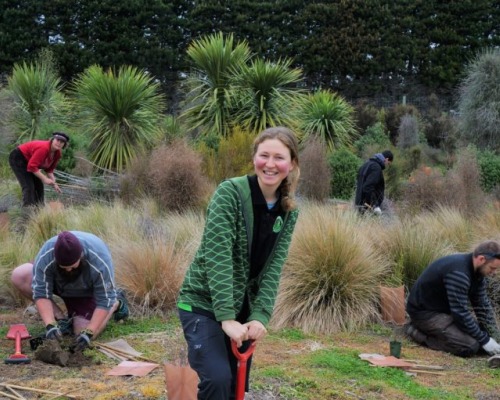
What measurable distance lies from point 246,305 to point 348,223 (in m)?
3.77

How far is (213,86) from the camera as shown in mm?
14195

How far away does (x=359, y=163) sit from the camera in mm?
A: 12805

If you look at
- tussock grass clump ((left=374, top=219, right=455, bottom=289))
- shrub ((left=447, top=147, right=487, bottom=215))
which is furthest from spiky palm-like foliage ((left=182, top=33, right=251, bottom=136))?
tussock grass clump ((left=374, top=219, right=455, bottom=289))

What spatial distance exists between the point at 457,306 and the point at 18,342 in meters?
3.32

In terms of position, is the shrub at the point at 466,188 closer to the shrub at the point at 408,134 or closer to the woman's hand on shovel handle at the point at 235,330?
the woman's hand on shovel handle at the point at 235,330

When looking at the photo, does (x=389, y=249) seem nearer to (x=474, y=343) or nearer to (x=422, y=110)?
(x=474, y=343)


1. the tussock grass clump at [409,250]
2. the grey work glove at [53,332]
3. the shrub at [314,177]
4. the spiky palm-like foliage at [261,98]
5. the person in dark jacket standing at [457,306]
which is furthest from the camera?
the spiky palm-like foliage at [261,98]

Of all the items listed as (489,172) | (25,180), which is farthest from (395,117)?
(25,180)

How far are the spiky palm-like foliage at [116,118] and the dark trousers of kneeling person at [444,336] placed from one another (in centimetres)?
781

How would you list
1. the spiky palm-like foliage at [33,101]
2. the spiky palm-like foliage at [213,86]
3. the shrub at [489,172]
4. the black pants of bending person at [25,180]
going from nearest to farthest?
the black pants of bending person at [25,180] → the shrub at [489,172] → the spiky palm-like foliage at [213,86] → the spiky palm-like foliage at [33,101]

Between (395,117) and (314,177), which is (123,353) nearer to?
(314,177)

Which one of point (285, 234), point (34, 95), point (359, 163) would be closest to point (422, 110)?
point (359, 163)

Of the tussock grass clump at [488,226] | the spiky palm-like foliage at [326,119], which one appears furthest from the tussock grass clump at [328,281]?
the spiky palm-like foliage at [326,119]

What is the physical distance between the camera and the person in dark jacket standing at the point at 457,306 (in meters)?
5.14
